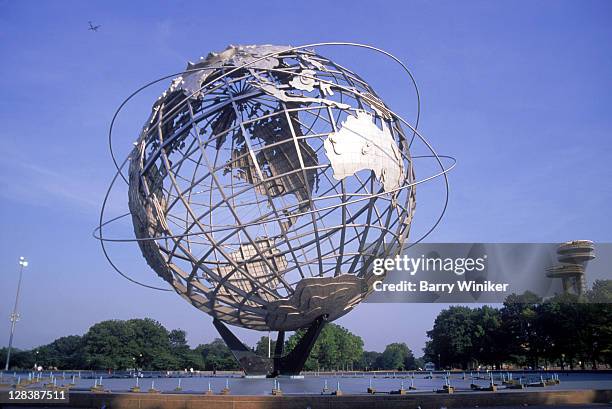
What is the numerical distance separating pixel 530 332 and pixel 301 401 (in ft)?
156

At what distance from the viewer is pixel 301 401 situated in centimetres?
1396

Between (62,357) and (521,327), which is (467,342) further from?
(62,357)

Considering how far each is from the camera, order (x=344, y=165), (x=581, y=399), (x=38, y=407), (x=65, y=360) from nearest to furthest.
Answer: (x=38, y=407) → (x=581, y=399) → (x=344, y=165) → (x=65, y=360)

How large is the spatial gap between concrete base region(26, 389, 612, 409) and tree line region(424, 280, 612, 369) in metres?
34.8

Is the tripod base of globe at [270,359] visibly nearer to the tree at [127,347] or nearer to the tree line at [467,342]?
the tree line at [467,342]

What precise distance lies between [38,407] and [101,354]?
163 ft

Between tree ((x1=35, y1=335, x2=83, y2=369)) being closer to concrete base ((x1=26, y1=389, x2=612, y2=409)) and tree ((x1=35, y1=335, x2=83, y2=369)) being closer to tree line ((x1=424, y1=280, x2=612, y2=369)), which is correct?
tree line ((x1=424, y1=280, x2=612, y2=369))

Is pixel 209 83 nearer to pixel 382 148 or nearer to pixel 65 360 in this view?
pixel 382 148

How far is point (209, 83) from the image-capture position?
735 inches

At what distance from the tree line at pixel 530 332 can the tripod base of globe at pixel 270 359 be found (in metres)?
33.7

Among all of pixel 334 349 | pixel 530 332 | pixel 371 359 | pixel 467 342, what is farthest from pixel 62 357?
pixel 371 359

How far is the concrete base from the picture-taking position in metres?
13.9

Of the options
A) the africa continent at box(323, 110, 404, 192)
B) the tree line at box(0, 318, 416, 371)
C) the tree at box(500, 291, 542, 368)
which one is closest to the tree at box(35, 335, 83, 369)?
the tree line at box(0, 318, 416, 371)

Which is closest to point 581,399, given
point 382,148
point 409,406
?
point 409,406
